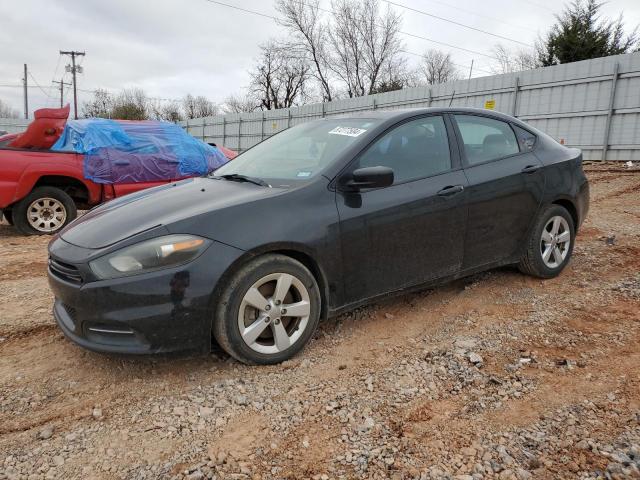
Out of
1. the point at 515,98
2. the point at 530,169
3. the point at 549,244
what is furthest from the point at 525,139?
the point at 515,98


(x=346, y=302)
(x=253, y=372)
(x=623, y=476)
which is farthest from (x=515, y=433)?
(x=253, y=372)

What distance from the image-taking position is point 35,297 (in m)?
4.02

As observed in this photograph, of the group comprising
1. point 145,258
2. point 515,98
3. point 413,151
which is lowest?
point 145,258

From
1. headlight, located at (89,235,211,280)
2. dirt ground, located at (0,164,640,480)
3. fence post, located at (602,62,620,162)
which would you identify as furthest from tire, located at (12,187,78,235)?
fence post, located at (602,62,620,162)

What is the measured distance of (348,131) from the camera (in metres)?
3.36

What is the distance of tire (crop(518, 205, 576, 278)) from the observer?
4.02 meters

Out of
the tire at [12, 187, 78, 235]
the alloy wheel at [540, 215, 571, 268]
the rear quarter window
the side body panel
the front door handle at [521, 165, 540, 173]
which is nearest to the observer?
the side body panel

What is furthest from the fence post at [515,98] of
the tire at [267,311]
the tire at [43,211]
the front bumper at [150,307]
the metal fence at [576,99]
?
the front bumper at [150,307]

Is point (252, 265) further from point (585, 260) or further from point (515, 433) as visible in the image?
point (585, 260)

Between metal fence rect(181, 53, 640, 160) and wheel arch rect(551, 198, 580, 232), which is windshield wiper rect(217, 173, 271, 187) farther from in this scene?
metal fence rect(181, 53, 640, 160)

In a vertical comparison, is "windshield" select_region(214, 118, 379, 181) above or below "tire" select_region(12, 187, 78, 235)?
above

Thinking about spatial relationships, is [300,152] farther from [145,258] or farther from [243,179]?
[145,258]

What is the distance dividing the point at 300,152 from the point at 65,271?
1.70 metres

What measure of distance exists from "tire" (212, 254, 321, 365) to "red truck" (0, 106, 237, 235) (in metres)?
5.03
